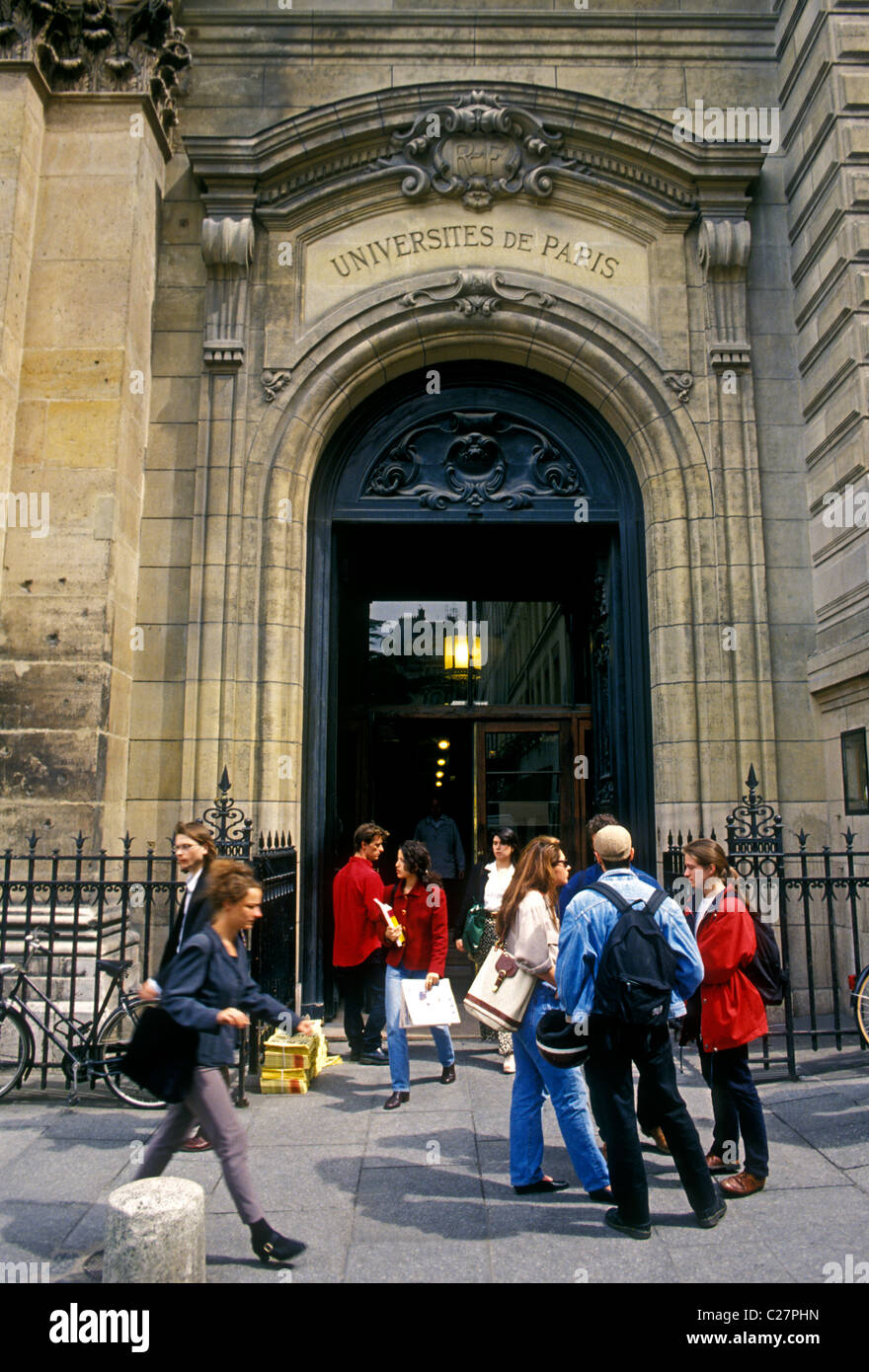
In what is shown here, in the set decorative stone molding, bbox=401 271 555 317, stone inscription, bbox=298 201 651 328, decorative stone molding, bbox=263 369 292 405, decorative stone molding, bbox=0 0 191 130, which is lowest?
decorative stone molding, bbox=263 369 292 405

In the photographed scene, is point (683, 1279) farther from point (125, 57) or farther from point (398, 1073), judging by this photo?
point (125, 57)

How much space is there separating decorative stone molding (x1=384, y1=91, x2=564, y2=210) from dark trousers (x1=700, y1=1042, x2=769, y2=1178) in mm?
8396

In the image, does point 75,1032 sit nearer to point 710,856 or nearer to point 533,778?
point 710,856

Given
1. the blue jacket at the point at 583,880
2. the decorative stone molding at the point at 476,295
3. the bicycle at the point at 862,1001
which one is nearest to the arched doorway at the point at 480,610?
the decorative stone molding at the point at 476,295

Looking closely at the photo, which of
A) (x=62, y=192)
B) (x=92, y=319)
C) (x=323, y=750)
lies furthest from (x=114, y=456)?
(x=323, y=750)

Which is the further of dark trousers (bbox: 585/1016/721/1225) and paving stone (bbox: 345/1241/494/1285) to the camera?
dark trousers (bbox: 585/1016/721/1225)

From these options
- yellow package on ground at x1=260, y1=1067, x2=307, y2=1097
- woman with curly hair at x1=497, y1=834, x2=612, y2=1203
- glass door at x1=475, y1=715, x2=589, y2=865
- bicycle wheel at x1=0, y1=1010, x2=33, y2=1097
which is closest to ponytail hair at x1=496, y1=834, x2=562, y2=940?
woman with curly hair at x1=497, y1=834, x2=612, y2=1203

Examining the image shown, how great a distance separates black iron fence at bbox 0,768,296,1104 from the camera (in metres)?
6.85

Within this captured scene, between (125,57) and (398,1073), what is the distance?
943 centimetres

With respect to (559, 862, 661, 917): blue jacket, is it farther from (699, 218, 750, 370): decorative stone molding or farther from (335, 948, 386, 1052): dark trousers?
(699, 218, 750, 370): decorative stone molding

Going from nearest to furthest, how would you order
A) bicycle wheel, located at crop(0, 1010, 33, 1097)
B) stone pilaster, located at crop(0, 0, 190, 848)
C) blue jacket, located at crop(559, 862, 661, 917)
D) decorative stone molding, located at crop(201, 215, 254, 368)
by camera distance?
blue jacket, located at crop(559, 862, 661, 917)
bicycle wheel, located at crop(0, 1010, 33, 1097)
stone pilaster, located at crop(0, 0, 190, 848)
decorative stone molding, located at crop(201, 215, 254, 368)

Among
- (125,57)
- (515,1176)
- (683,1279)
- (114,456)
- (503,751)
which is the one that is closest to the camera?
(683,1279)

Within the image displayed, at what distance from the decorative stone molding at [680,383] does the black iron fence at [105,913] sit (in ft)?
18.7

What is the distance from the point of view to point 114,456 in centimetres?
873
